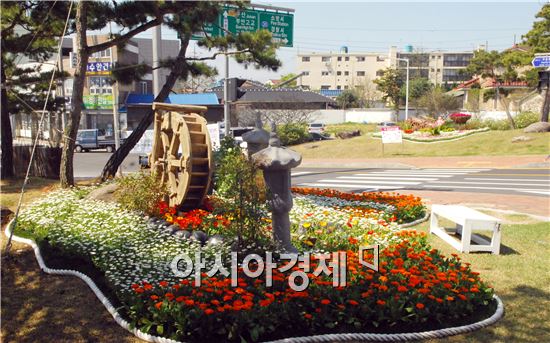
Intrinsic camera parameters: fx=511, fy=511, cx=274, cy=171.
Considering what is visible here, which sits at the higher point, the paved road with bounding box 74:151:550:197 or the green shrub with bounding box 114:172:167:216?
the green shrub with bounding box 114:172:167:216

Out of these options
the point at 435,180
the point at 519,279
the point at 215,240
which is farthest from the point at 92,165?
the point at 519,279

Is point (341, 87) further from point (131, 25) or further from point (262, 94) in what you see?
point (131, 25)

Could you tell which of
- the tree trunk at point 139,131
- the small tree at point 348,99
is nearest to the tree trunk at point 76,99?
the tree trunk at point 139,131

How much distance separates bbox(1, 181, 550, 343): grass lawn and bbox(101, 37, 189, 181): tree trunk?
19.2 feet

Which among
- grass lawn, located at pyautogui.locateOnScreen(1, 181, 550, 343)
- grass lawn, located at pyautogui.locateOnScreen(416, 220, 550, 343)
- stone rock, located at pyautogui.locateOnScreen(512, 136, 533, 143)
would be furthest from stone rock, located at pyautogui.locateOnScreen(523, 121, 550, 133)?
grass lawn, located at pyautogui.locateOnScreen(1, 181, 550, 343)

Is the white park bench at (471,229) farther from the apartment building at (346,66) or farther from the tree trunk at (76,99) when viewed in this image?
the apartment building at (346,66)

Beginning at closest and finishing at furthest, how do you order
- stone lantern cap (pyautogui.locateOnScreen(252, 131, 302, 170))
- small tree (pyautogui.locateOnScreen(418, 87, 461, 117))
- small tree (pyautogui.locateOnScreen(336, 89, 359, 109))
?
stone lantern cap (pyautogui.locateOnScreen(252, 131, 302, 170)) < small tree (pyautogui.locateOnScreen(418, 87, 461, 117)) < small tree (pyautogui.locateOnScreen(336, 89, 359, 109))

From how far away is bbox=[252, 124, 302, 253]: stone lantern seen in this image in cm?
636

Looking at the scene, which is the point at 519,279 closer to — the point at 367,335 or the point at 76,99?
the point at 367,335

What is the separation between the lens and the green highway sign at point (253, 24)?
51.4ft

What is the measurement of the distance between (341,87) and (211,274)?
98.7 meters

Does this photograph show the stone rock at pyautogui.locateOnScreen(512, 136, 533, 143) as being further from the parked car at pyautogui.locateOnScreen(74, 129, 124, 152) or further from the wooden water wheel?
the parked car at pyautogui.locateOnScreen(74, 129, 124, 152)

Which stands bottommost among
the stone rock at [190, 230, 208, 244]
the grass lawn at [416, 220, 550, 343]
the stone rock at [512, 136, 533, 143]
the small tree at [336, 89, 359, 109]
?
the grass lawn at [416, 220, 550, 343]

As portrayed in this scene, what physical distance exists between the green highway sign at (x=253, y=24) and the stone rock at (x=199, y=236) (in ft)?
29.7
